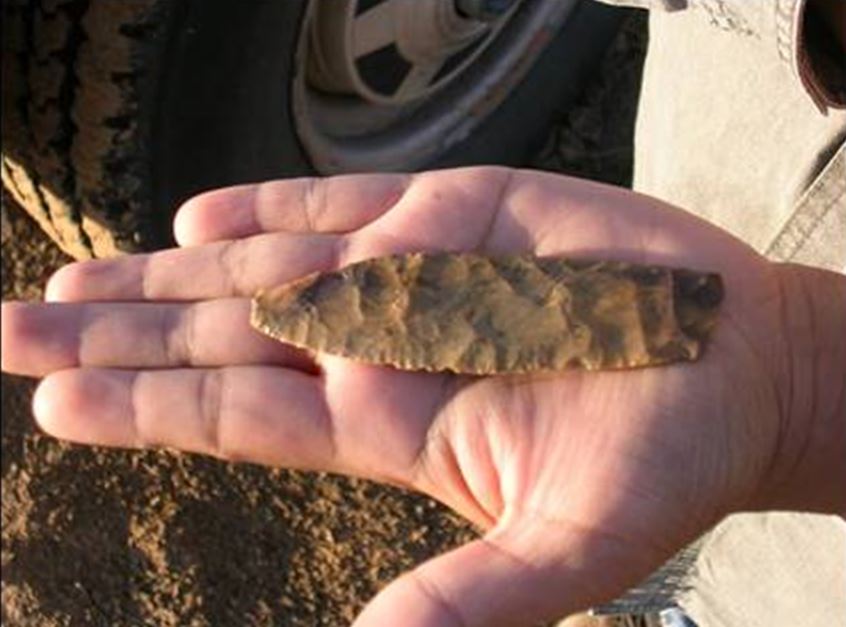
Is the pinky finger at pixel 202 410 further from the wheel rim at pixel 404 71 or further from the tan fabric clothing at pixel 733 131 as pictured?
the wheel rim at pixel 404 71

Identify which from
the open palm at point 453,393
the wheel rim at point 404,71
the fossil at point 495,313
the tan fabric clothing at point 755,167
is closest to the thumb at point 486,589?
the open palm at point 453,393

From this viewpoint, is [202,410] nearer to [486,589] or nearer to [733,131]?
[486,589]

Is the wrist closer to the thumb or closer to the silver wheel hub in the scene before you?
the thumb

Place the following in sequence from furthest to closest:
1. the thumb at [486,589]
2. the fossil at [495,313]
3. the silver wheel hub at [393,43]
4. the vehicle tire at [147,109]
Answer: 1. the silver wheel hub at [393,43]
2. the vehicle tire at [147,109]
3. the fossil at [495,313]
4. the thumb at [486,589]

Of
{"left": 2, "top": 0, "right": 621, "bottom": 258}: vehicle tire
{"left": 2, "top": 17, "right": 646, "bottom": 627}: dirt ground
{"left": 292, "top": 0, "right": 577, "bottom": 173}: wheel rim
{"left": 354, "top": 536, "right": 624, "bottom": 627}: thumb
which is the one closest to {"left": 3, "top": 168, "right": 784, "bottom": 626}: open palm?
{"left": 354, "top": 536, "right": 624, "bottom": 627}: thumb

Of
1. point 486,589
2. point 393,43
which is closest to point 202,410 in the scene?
point 486,589
